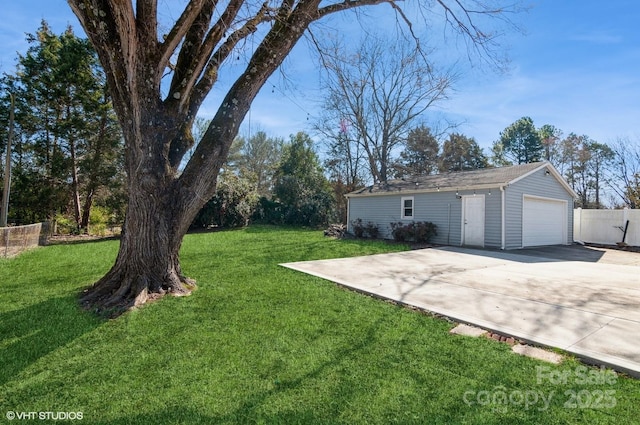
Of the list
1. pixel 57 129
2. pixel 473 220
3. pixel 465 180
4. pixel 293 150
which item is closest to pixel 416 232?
pixel 473 220

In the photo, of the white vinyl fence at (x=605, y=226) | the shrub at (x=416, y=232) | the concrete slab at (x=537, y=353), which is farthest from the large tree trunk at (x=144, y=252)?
the white vinyl fence at (x=605, y=226)

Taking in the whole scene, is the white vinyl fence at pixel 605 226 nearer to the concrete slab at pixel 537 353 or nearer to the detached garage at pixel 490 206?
the detached garage at pixel 490 206

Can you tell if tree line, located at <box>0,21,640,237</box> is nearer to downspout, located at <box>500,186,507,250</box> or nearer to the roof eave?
the roof eave

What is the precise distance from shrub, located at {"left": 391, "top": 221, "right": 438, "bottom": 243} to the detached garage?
0.34 meters

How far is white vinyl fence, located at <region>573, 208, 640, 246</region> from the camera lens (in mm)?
13664

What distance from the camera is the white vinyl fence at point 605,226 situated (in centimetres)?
1366

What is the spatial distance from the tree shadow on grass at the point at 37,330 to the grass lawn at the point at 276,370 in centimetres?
2

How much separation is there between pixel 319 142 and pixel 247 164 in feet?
27.6

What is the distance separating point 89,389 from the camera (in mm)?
2514

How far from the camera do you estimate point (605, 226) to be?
47.9 feet

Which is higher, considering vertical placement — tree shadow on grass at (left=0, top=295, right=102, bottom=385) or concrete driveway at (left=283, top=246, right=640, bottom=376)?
concrete driveway at (left=283, top=246, right=640, bottom=376)

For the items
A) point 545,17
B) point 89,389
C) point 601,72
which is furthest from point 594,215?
point 89,389

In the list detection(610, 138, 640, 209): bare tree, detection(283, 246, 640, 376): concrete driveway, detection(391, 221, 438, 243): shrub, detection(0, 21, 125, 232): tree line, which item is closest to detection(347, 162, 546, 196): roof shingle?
detection(391, 221, 438, 243): shrub

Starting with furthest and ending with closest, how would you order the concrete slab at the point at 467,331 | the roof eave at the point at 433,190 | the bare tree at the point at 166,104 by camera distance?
the roof eave at the point at 433,190
the bare tree at the point at 166,104
the concrete slab at the point at 467,331
